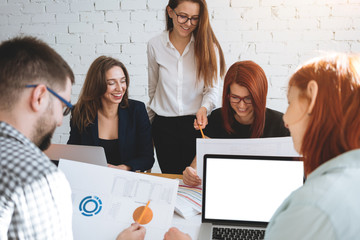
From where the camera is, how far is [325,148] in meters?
0.60

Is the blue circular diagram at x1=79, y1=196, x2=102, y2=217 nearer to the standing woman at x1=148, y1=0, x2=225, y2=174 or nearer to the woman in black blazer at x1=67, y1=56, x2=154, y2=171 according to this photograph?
the woman in black blazer at x1=67, y1=56, x2=154, y2=171

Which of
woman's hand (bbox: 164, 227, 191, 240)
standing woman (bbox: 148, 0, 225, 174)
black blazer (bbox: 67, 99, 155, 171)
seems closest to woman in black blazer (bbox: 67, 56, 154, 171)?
black blazer (bbox: 67, 99, 155, 171)

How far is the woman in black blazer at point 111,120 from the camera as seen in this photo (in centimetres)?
169

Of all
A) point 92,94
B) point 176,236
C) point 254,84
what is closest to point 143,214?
point 176,236

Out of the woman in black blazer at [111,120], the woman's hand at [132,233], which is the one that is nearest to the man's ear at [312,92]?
the woman's hand at [132,233]

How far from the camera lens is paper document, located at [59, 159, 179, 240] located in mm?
1011

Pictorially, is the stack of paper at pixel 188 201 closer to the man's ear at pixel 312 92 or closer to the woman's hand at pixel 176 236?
the woman's hand at pixel 176 236

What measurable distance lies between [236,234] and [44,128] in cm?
60

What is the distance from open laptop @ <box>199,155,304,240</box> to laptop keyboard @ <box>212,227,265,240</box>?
3 centimetres

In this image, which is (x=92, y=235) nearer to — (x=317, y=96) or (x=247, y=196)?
(x=247, y=196)

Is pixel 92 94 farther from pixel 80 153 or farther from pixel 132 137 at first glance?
pixel 80 153

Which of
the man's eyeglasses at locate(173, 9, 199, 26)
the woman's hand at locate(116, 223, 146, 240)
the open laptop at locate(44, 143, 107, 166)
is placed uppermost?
the man's eyeglasses at locate(173, 9, 199, 26)

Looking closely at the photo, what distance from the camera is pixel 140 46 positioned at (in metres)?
2.57

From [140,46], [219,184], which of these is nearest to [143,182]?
[219,184]
